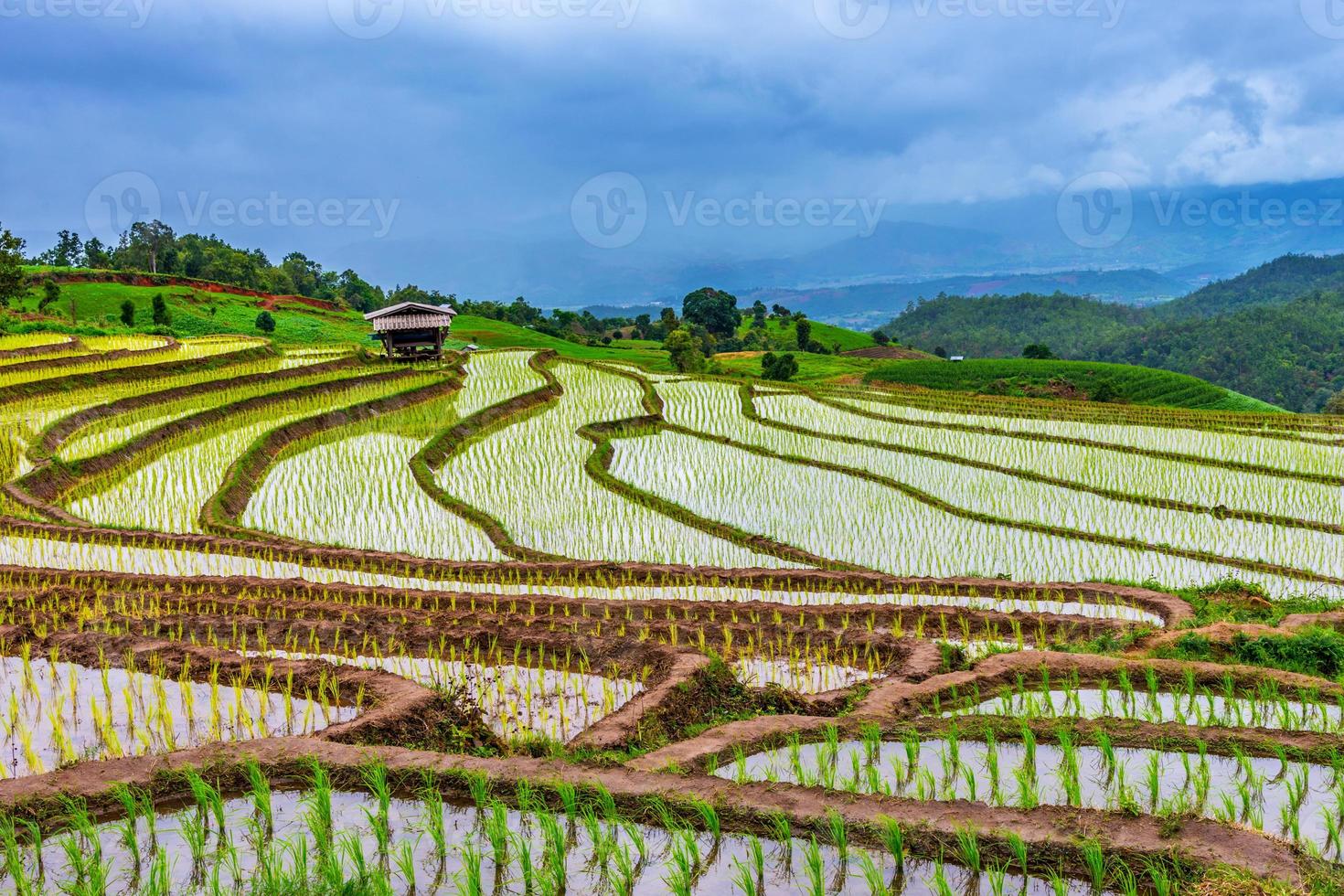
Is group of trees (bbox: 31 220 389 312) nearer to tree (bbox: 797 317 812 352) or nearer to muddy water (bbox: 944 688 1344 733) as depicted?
tree (bbox: 797 317 812 352)

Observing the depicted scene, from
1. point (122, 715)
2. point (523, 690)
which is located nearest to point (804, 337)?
point (523, 690)

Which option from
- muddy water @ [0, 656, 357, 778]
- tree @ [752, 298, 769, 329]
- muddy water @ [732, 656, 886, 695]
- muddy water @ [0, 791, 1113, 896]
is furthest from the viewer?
tree @ [752, 298, 769, 329]

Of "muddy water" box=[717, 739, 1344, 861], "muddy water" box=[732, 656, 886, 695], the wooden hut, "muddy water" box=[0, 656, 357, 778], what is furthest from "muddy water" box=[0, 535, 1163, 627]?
the wooden hut

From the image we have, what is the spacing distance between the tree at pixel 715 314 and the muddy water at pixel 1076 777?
51.8 m

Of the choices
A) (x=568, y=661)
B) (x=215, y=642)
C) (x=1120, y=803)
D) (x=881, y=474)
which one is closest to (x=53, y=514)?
(x=215, y=642)

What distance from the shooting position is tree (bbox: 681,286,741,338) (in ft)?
186

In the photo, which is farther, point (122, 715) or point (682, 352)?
point (682, 352)

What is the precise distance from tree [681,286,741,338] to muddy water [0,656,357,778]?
50943 mm

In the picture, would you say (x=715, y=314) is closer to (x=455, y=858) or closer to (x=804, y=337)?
(x=804, y=337)

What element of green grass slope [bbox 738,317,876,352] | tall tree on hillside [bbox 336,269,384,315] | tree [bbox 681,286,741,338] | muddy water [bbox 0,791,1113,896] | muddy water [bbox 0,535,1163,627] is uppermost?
tall tree on hillside [bbox 336,269,384,315]

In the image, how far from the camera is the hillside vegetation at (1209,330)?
49.2 m

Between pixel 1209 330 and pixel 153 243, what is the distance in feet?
193

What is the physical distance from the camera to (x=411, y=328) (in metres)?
26.5

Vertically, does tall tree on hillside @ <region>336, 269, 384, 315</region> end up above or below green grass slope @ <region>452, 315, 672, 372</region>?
above
